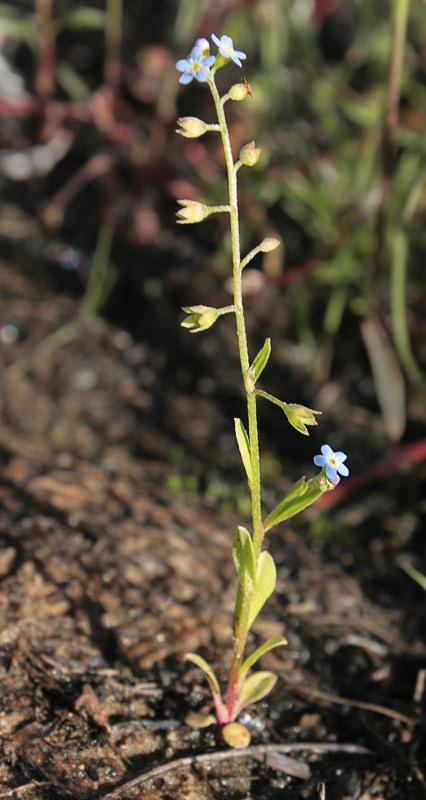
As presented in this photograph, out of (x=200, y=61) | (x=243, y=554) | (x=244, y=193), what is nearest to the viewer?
(x=200, y=61)

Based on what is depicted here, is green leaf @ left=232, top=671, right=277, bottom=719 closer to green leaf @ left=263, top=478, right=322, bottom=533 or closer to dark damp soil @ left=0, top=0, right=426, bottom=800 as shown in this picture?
dark damp soil @ left=0, top=0, right=426, bottom=800

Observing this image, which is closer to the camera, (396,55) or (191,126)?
(191,126)

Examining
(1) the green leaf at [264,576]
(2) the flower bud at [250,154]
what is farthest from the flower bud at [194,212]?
(1) the green leaf at [264,576]

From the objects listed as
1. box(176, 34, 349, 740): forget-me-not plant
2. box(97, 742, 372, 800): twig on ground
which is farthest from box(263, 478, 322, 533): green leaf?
box(97, 742, 372, 800): twig on ground

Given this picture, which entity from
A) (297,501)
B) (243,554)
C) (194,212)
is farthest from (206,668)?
(194,212)

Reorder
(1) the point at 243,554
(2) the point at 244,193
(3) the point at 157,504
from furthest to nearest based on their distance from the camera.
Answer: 1. (2) the point at 244,193
2. (3) the point at 157,504
3. (1) the point at 243,554

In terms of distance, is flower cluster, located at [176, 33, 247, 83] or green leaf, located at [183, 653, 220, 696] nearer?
flower cluster, located at [176, 33, 247, 83]

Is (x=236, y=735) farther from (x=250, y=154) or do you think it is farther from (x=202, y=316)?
(x=250, y=154)
